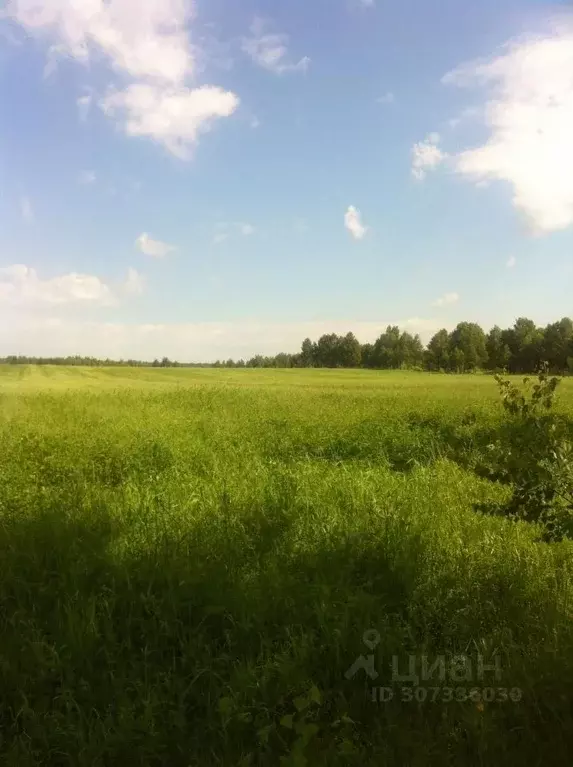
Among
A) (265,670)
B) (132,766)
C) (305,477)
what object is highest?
(305,477)

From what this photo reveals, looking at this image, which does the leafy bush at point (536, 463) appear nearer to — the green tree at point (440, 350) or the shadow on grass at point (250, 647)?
the shadow on grass at point (250, 647)

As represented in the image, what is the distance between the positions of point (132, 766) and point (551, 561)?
3.49 meters

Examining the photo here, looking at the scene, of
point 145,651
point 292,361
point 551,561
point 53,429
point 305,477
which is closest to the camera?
point 145,651

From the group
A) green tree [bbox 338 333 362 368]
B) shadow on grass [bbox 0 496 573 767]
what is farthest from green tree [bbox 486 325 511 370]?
green tree [bbox 338 333 362 368]

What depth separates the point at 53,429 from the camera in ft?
27.7

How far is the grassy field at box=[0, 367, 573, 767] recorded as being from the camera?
2.73 m

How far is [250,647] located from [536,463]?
2.14 m

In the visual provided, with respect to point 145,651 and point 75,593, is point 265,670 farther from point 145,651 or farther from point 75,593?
point 75,593

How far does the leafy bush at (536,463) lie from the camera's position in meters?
3.16

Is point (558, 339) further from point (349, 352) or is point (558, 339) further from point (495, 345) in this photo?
point (349, 352)

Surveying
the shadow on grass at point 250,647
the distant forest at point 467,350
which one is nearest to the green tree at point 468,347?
the distant forest at point 467,350

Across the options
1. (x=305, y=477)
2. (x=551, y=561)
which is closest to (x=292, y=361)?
(x=305, y=477)

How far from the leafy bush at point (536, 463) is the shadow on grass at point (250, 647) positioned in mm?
768

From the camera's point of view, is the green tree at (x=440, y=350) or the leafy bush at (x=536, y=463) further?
the green tree at (x=440, y=350)
